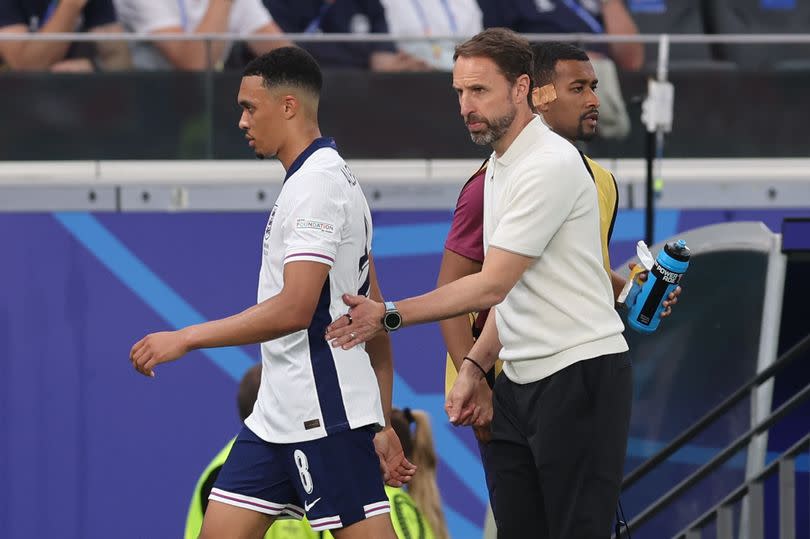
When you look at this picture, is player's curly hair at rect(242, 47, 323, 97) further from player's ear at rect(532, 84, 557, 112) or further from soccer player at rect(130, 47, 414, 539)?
player's ear at rect(532, 84, 557, 112)

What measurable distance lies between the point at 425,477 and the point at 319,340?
2.29 meters

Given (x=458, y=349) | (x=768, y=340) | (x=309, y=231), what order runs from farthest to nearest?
(x=768, y=340), (x=458, y=349), (x=309, y=231)

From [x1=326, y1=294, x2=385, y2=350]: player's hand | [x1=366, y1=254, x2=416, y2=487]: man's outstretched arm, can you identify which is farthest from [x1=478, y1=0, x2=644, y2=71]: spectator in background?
[x1=326, y1=294, x2=385, y2=350]: player's hand

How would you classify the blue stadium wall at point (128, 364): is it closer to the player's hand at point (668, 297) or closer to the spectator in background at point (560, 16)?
the spectator in background at point (560, 16)

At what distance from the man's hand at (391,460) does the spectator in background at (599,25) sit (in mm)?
3279

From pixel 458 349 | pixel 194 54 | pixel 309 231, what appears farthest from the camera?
pixel 194 54

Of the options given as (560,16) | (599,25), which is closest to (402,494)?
(560,16)

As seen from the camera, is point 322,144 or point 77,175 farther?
point 77,175

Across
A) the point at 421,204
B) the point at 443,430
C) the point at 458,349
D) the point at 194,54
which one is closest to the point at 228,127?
the point at 194,54

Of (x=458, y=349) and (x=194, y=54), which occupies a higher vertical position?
(x=194, y=54)

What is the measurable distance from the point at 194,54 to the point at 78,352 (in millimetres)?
1578

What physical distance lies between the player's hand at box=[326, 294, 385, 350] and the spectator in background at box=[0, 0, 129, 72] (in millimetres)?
3663

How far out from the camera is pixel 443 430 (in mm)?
7801

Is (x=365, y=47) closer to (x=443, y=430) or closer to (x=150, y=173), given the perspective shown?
(x=150, y=173)
